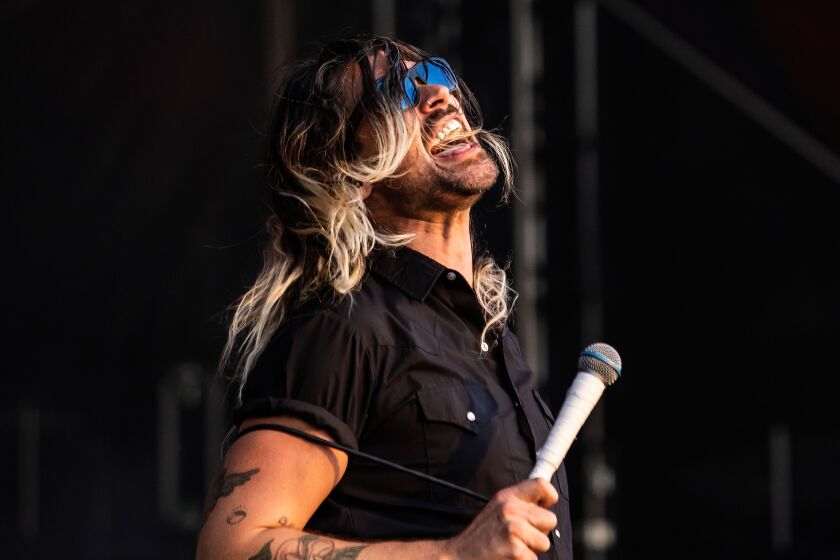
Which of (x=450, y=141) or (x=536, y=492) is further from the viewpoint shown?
(x=450, y=141)

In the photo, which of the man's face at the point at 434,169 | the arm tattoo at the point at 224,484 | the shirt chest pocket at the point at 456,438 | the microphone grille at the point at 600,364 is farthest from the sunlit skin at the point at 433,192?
the arm tattoo at the point at 224,484

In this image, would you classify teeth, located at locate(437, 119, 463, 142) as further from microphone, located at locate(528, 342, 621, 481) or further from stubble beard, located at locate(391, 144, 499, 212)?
microphone, located at locate(528, 342, 621, 481)

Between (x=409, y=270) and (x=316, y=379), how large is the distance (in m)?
0.34

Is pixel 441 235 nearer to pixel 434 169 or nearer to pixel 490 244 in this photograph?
pixel 434 169

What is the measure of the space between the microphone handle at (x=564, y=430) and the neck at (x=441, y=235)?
50cm

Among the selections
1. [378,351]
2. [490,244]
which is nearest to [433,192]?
[378,351]

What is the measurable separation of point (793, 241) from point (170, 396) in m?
3.48

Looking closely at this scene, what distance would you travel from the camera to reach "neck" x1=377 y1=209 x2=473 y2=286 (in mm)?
2186

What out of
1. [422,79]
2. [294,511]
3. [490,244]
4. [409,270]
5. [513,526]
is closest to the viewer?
[513,526]

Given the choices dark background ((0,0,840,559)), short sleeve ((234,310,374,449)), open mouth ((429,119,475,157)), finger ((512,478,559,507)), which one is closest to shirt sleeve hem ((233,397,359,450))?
short sleeve ((234,310,374,449))

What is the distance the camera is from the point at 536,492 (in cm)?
164

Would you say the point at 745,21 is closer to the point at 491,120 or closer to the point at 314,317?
the point at 491,120

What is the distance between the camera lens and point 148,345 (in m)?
6.69

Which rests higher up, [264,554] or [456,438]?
[456,438]
